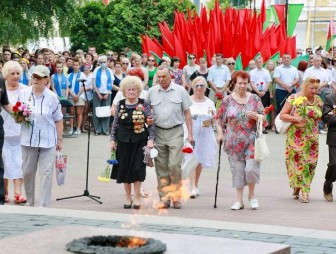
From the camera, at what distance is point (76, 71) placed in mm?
24625

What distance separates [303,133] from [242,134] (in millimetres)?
1293

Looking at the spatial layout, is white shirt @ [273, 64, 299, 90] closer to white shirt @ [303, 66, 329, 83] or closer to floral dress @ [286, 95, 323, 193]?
white shirt @ [303, 66, 329, 83]

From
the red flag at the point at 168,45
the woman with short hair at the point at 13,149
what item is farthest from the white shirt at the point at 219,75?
the woman with short hair at the point at 13,149

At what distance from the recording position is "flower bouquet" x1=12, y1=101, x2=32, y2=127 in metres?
12.4

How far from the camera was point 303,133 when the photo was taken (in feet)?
47.2

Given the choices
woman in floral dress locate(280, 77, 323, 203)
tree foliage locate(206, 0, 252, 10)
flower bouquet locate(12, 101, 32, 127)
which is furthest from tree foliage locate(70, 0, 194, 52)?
flower bouquet locate(12, 101, 32, 127)

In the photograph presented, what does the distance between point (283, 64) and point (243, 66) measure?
72.7 inches

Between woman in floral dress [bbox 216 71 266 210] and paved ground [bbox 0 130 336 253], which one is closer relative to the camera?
paved ground [bbox 0 130 336 253]

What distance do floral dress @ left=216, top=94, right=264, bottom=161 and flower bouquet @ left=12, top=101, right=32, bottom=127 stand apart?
2.57 m

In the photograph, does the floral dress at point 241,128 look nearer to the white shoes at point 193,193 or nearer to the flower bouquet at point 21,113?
the white shoes at point 193,193

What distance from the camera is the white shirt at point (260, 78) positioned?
25922mm

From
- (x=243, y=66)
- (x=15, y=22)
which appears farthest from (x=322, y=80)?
(x=15, y=22)

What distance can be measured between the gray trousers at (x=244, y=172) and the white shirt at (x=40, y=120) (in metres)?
2.34

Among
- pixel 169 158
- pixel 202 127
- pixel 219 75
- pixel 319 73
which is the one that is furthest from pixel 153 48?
pixel 169 158
